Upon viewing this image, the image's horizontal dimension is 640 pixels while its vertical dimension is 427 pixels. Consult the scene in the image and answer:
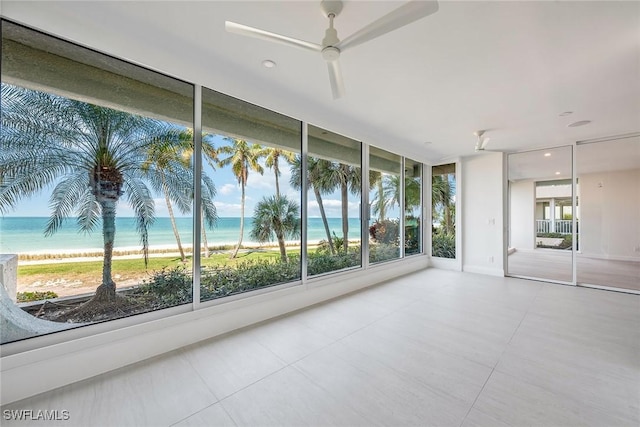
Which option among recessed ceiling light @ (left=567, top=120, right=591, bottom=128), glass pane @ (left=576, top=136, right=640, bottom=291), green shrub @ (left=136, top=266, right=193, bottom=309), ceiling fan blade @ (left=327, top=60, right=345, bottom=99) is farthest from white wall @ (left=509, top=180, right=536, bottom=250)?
green shrub @ (left=136, top=266, right=193, bottom=309)

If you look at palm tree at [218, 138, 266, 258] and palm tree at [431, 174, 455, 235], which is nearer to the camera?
palm tree at [218, 138, 266, 258]

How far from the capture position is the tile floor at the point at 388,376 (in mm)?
1618

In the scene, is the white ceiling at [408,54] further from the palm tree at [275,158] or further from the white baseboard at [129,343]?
the white baseboard at [129,343]

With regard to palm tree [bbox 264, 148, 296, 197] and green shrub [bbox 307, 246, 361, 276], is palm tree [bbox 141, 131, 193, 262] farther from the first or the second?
green shrub [bbox 307, 246, 361, 276]

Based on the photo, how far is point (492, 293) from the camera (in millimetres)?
4160

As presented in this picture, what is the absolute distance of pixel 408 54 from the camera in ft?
7.45

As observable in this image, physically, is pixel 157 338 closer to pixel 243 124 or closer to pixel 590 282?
pixel 243 124

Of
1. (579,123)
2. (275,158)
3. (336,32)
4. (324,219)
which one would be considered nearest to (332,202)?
(324,219)

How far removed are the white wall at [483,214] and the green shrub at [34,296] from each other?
6693mm

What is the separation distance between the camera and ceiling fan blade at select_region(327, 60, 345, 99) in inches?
78.4

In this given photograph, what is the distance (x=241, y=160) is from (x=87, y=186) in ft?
4.81

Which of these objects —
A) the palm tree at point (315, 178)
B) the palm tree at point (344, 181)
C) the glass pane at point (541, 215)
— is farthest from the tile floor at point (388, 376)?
the glass pane at point (541, 215)

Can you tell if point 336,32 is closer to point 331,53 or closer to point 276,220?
point 331,53

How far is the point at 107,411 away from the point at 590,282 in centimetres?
692
